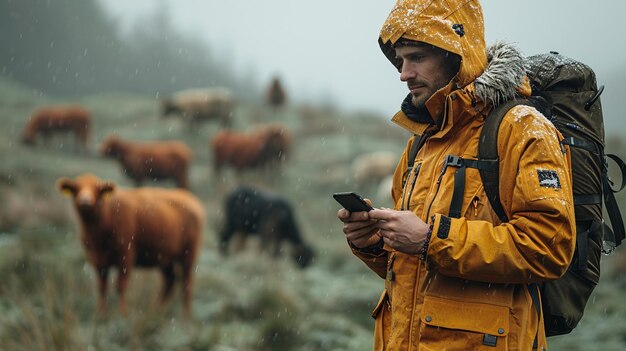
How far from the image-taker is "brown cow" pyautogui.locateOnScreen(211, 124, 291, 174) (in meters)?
20.0

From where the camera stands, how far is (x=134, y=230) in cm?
754

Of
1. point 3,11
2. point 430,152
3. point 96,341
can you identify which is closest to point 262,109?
point 3,11

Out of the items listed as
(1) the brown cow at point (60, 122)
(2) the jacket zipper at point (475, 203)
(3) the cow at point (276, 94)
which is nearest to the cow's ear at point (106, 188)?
(2) the jacket zipper at point (475, 203)

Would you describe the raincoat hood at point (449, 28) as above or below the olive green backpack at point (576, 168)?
above

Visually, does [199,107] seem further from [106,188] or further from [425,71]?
[425,71]

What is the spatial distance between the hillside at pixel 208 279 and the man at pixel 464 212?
3.37 metres

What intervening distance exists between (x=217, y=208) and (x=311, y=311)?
9053 millimetres

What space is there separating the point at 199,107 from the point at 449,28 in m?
23.2

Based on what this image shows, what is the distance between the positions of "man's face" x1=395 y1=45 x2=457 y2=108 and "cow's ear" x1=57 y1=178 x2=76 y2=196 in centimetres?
554

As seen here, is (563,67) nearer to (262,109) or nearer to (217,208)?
(217,208)

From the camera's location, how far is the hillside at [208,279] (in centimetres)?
563

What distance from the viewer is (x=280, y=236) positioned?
1316cm

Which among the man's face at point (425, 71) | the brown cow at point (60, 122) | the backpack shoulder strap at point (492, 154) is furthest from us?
the brown cow at point (60, 122)

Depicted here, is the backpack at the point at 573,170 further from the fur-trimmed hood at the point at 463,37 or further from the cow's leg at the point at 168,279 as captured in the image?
the cow's leg at the point at 168,279
